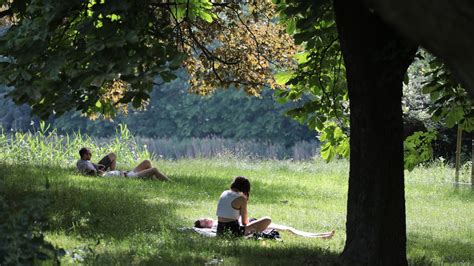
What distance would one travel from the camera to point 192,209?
14.3 m

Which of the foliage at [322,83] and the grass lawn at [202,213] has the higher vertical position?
the foliage at [322,83]

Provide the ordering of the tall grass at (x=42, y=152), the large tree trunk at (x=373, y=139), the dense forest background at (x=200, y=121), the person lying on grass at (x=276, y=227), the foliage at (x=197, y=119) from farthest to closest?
the foliage at (x=197, y=119), the dense forest background at (x=200, y=121), the tall grass at (x=42, y=152), the person lying on grass at (x=276, y=227), the large tree trunk at (x=373, y=139)

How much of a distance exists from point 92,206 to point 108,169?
609cm

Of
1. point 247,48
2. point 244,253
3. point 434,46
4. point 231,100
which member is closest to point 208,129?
point 231,100

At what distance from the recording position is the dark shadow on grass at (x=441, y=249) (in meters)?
10.4

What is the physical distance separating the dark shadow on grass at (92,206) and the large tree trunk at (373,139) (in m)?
3.13

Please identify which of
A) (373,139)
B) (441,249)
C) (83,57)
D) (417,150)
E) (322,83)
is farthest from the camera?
(441,249)

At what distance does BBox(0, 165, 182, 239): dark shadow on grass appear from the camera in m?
11.0

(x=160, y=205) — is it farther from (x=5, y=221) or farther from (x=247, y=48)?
(x=5, y=221)

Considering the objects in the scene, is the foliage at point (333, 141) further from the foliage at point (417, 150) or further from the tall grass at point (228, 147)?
the tall grass at point (228, 147)

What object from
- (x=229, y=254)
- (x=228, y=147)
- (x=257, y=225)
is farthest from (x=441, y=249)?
(x=228, y=147)

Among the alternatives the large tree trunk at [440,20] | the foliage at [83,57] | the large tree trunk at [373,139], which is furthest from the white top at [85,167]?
the large tree trunk at [440,20]

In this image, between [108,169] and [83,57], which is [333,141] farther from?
[108,169]

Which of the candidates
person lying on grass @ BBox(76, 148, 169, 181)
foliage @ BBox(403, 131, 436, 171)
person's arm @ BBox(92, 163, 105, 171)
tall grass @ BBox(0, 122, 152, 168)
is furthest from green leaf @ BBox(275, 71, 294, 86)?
tall grass @ BBox(0, 122, 152, 168)
